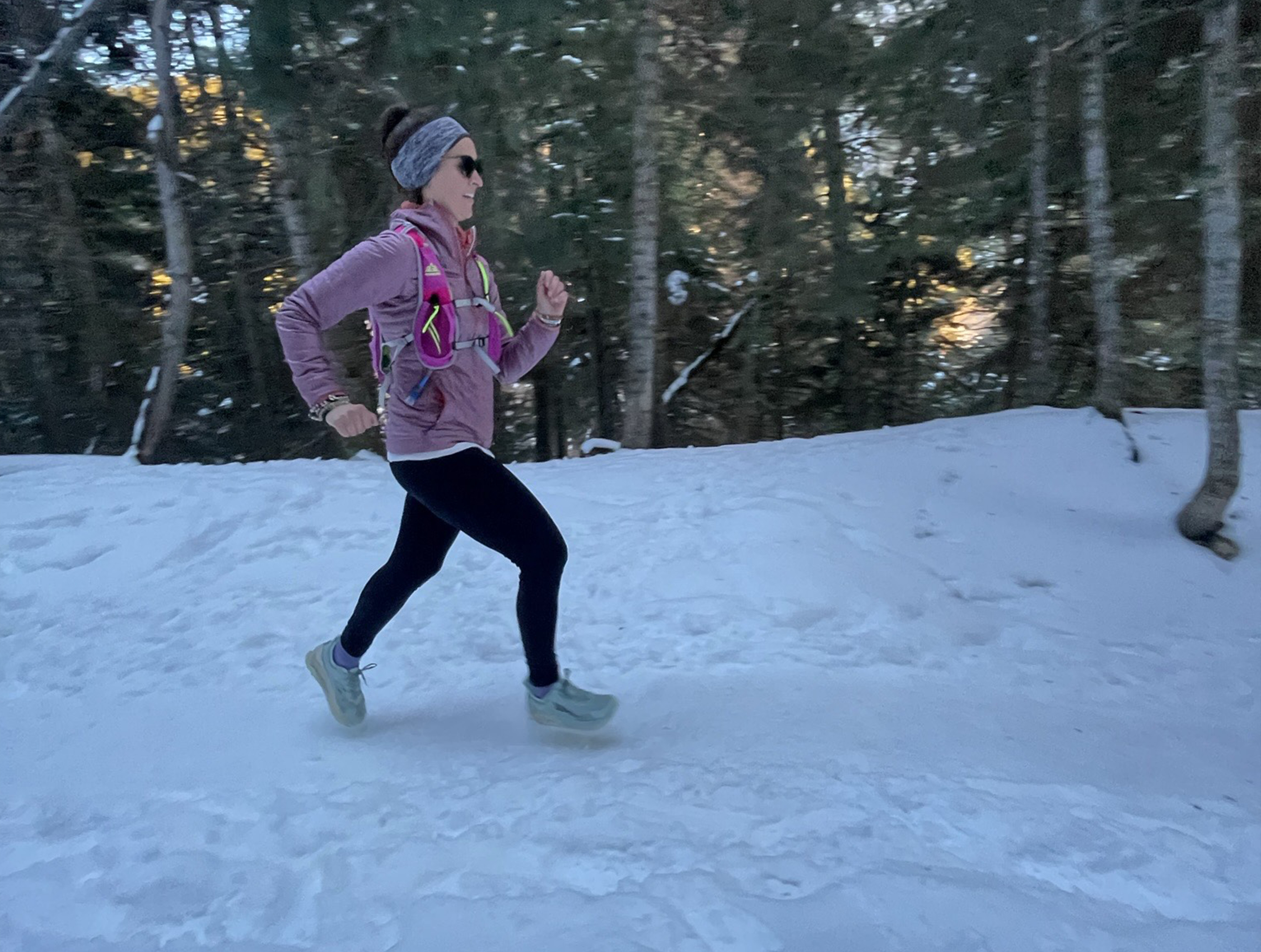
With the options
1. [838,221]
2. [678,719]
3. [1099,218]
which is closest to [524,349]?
[678,719]

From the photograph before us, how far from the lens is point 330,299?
8.19 feet

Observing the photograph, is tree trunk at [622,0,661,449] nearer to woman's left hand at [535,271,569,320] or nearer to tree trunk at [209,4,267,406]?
tree trunk at [209,4,267,406]

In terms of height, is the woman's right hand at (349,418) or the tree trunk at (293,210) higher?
the tree trunk at (293,210)

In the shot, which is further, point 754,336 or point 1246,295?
point 754,336

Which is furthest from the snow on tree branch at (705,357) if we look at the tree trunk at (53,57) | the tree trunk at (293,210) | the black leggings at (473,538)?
the black leggings at (473,538)

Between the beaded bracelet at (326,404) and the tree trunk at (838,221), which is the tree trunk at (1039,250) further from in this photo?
the beaded bracelet at (326,404)

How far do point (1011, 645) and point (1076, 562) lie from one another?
111cm

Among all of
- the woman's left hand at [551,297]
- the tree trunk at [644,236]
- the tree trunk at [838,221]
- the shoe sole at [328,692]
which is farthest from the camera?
the tree trunk at [838,221]

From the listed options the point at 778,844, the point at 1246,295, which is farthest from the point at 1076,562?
the point at 1246,295

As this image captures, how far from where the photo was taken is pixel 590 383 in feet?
42.8

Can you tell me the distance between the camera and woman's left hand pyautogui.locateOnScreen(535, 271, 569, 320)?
9.42 feet

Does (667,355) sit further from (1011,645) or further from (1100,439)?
(1011,645)

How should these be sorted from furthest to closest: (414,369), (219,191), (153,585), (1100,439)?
(219,191) → (1100,439) → (153,585) → (414,369)

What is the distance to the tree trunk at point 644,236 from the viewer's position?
8.42 metres
